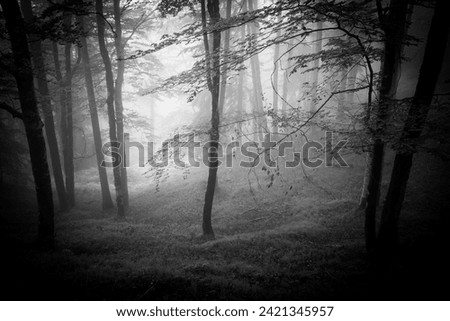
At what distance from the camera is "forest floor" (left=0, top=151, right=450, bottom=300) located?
18.6 ft

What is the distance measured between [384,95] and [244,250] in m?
6.16

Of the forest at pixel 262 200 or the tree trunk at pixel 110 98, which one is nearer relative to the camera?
the forest at pixel 262 200

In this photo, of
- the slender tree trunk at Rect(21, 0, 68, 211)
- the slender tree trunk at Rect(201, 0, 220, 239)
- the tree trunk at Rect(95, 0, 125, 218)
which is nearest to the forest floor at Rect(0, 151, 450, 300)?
the slender tree trunk at Rect(201, 0, 220, 239)

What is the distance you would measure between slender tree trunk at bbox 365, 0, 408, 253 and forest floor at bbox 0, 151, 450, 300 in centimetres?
132

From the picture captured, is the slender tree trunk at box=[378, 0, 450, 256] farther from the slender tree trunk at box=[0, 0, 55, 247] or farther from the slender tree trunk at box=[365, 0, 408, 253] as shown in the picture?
the slender tree trunk at box=[0, 0, 55, 247]

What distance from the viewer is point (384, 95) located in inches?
241

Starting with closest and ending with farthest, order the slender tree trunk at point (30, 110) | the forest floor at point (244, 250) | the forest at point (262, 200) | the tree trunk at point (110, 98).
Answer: the forest at point (262, 200), the forest floor at point (244, 250), the slender tree trunk at point (30, 110), the tree trunk at point (110, 98)

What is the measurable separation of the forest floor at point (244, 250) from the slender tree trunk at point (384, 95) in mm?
1319

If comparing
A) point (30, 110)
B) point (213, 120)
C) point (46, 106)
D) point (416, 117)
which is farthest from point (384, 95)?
point (46, 106)

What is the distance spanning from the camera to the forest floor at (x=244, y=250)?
568cm

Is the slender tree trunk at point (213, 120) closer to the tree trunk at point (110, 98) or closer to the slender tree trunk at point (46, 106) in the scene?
the tree trunk at point (110, 98)

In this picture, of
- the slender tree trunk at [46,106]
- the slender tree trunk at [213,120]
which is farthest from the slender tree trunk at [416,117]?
the slender tree trunk at [46,106]

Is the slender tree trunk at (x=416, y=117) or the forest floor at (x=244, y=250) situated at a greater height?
the slender tree trunk at (x=416, y=117)

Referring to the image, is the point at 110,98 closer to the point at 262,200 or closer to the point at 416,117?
the point at 262,200
